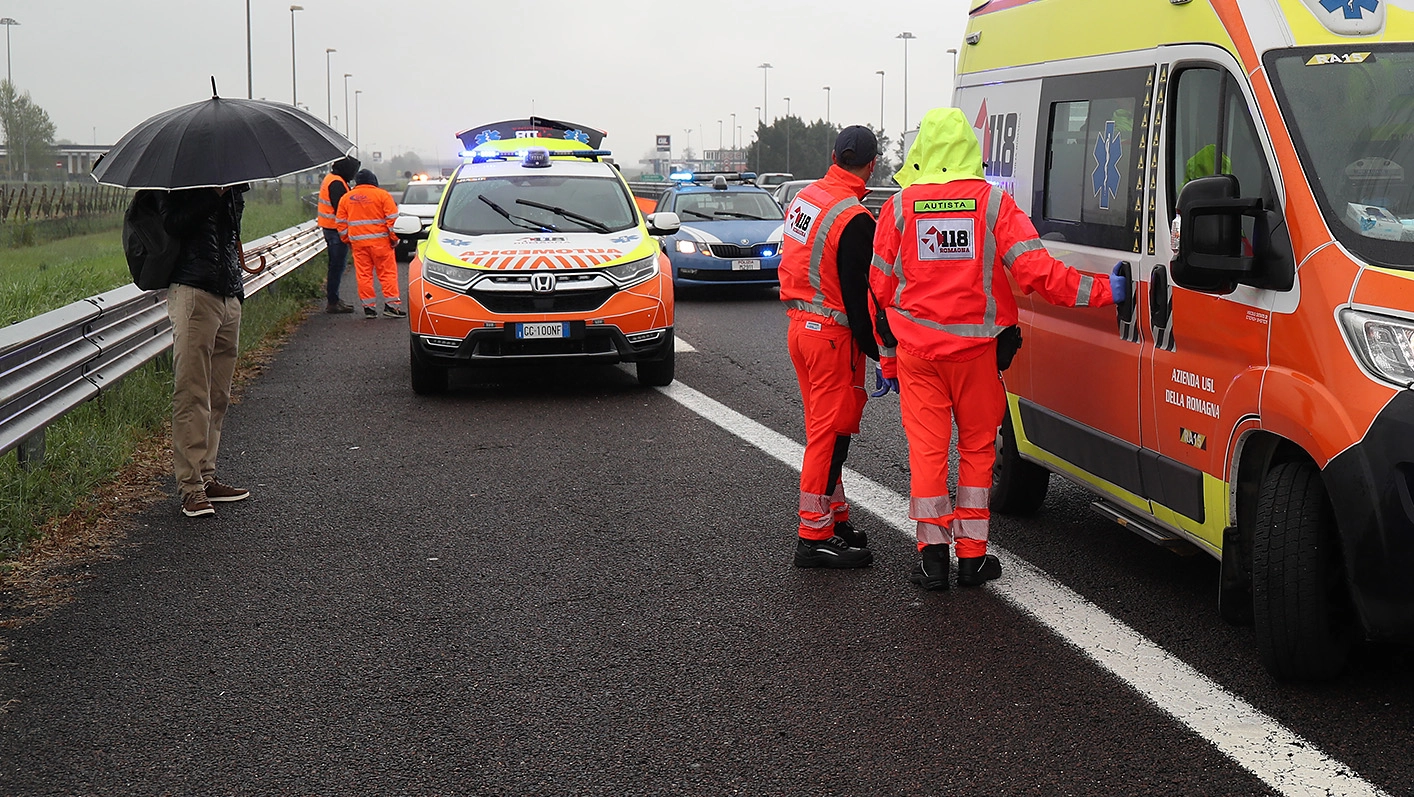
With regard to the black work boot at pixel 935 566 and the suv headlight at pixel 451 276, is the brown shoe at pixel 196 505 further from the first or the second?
the suv headlight at pixel 451 276

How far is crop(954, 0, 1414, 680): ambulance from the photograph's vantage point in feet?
12.8

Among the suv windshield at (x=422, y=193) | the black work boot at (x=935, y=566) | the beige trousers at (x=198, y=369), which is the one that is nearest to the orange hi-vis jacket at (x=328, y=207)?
the suv windshield at (x=422, y=193)

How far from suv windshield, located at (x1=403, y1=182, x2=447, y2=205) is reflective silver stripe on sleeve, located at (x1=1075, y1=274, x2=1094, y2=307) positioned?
2336 cm

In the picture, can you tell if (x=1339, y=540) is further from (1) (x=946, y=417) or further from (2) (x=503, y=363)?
(2) (x=503, y=363)

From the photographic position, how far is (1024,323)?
616 cm

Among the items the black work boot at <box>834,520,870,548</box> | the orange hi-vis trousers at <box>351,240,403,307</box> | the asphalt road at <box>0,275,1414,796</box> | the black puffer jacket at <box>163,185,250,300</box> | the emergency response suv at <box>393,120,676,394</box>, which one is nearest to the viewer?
the asphalt road at <box>0,275,1414,796</box>

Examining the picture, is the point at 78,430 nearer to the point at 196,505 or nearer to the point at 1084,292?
the point at 196,505

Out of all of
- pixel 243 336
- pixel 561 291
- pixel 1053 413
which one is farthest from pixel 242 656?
pixel 243 336

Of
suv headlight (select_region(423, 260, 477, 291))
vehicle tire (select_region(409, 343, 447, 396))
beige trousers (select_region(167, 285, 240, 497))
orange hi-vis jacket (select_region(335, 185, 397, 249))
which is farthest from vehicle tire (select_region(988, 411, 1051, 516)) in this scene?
orange hi-vis jacket (select_region(335, 185, 397, 249))

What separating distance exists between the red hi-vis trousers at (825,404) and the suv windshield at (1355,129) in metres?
2.05

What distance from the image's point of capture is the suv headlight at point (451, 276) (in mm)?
10539

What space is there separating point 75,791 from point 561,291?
23.0 feet

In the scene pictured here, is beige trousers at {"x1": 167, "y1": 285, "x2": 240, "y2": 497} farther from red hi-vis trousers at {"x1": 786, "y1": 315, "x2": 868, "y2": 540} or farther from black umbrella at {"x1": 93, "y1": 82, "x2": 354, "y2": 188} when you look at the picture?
red hi-vis trousers at {"x1": 786, "y1": 315, "x2": 868, "y2": 540}

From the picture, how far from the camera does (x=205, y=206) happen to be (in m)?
6.85
